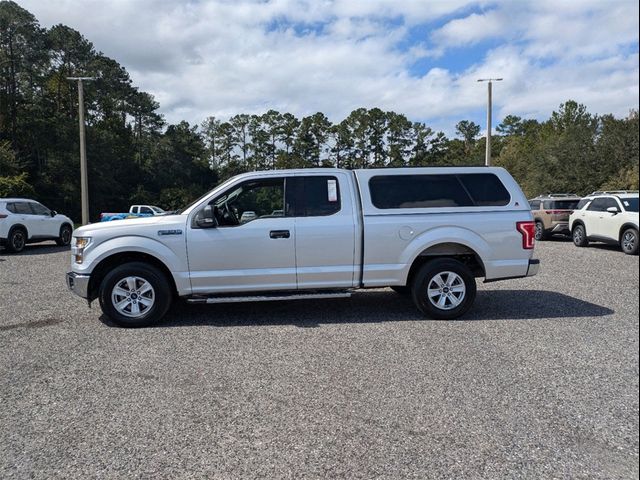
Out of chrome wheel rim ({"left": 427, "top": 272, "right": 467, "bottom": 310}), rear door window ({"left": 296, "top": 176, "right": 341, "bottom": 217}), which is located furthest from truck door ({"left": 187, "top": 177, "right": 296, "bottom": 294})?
A: chrome wheel rim ({"left": 427, "top": 272, "right": 467, "bottom": 310})

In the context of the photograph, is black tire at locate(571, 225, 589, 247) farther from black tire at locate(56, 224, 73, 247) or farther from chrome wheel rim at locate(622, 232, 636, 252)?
black tire at locate(56, 224, 73, 247)

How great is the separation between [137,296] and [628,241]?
42.8 ft

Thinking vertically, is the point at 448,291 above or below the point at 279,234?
below

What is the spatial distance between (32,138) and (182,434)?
5304 centimetres

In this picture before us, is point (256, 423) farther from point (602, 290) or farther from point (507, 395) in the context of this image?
point (602, 290)

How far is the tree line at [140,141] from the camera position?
37.0 meters

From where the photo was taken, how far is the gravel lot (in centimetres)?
311

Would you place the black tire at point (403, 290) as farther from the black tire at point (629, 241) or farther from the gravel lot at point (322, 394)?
the black tire at point (629, 241)

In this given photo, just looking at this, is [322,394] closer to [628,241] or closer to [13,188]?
[628,241]

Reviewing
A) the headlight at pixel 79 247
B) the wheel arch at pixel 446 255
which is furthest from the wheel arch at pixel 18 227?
the wheel arch at pixel 446 255

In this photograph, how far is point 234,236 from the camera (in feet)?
21.0

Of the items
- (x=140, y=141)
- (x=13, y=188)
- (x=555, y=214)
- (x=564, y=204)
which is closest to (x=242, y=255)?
(x=555, y=214)

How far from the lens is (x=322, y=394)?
416cm

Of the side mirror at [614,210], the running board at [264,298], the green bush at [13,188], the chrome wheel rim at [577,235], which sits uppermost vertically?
the green bush at [13,188]
